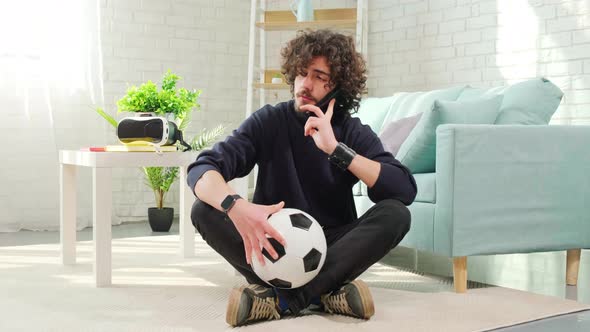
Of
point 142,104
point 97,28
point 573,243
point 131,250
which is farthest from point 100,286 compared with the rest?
point 97,28

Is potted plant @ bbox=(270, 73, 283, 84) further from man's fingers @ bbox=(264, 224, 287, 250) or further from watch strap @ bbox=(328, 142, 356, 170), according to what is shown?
man's fingers @ bbox=(264, 224, 287, 250)

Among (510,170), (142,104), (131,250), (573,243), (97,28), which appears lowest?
(131,250)

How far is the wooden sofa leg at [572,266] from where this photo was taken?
2.78 metres

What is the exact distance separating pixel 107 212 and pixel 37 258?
93 cm

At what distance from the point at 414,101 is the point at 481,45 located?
1.14 m

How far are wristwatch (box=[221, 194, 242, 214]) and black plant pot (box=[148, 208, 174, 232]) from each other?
2650mm

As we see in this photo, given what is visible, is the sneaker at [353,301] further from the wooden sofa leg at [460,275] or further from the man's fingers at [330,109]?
the wooden sofa leg at [460,275]

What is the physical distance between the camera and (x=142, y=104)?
296 cm

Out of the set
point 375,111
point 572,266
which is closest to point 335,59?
point 572,266

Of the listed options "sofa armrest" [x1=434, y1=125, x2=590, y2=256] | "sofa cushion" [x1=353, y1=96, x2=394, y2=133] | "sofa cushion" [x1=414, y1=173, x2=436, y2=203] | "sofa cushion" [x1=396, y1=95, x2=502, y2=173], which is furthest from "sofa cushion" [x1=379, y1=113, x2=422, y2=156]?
"sofa armrest" [x1=434, y1=125, x2=590, y2=256]

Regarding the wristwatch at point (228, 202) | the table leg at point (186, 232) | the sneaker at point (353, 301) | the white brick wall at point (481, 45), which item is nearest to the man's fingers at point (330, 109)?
the wristwatch at point (228, 202)

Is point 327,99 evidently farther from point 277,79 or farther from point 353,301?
point 277,79

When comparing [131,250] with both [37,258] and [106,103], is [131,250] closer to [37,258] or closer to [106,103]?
[37,258]

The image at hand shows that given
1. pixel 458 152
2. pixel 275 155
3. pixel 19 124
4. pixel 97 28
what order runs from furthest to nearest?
pixel 97 28 → pixel 19 124 → pixel 458 152 → pixel 275 155
